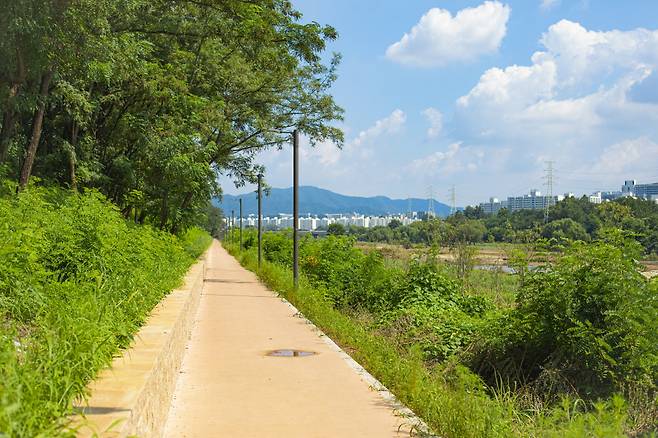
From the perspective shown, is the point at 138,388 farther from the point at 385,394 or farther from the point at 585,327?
the point at 585,327

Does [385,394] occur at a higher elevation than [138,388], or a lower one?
lower

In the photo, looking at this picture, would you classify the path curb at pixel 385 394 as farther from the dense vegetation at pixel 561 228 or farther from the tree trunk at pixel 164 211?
the tree trunk at pixel 164 211

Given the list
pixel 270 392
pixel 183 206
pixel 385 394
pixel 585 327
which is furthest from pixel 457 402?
pixel 183 206

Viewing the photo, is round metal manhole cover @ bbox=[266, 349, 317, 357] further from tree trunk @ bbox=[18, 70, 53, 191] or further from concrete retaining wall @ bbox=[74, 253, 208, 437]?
tree trunk @ bbox=[18, 70, 53, 191]

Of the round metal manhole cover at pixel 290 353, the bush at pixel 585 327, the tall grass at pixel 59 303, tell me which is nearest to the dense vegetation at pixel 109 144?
the tall grass at pixel 59 303

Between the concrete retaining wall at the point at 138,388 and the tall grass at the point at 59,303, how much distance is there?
135 mm

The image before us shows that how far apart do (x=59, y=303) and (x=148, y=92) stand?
16848 mm

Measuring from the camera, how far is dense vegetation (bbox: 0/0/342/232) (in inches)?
623

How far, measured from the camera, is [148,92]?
74.3ft

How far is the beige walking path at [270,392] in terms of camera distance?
20.7 ft

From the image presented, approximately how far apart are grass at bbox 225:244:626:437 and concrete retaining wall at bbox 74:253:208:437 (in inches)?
95.1

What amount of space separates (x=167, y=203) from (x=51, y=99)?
9461 millimetres

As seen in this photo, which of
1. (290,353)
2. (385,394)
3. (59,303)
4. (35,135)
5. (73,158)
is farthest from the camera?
(73,158)

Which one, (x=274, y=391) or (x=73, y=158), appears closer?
(x=274, y=391)
